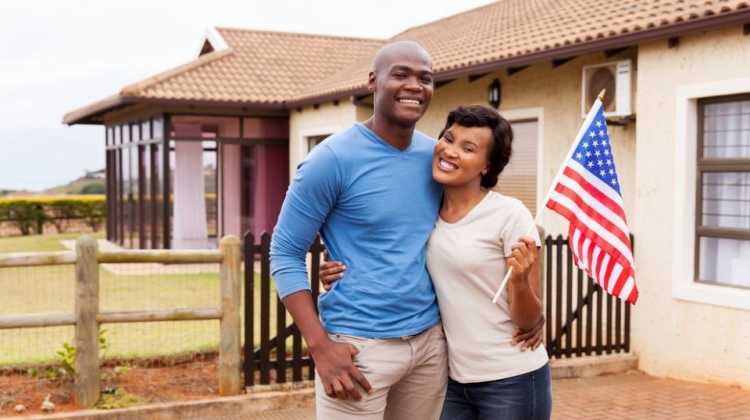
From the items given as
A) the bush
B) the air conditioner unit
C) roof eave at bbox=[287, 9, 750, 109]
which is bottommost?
the bush

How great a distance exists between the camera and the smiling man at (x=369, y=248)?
2643 mm

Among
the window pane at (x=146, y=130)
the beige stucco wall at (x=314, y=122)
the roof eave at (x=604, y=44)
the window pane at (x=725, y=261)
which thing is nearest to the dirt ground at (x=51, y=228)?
the window pane at (x=146, y=130)

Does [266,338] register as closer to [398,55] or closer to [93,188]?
[398,55]

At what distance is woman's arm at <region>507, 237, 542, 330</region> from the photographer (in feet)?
8.51

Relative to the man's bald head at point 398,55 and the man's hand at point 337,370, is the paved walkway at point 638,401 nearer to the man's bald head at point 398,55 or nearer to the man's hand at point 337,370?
the man's hand at point 337,370

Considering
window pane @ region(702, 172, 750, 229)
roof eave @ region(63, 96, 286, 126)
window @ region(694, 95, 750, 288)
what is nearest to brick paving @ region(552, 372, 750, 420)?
window @ region(694, 95, 750, 288)

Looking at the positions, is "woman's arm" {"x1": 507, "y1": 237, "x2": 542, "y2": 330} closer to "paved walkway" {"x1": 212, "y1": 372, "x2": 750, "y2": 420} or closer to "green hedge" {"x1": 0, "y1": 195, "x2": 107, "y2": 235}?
"paved walkway" {"x1": 212, "y1": 372, "x2": 750, "y2": 420}

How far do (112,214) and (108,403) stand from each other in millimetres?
15659

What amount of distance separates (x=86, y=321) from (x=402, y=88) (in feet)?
12.4

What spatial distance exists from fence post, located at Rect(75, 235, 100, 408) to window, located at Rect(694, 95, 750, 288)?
5.03 m

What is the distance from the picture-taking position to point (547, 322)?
7480 millimetres

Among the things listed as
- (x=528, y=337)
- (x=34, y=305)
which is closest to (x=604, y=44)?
(x=528, y=337)

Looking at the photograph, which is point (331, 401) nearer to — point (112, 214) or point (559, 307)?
point (559, 307)

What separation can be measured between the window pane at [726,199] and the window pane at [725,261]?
16 centimetres
